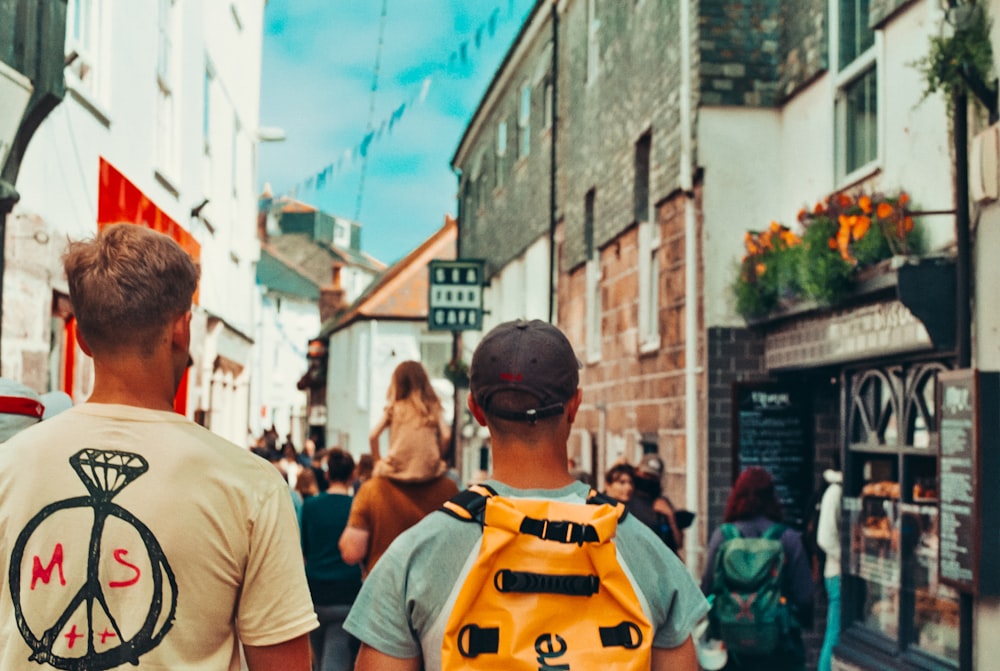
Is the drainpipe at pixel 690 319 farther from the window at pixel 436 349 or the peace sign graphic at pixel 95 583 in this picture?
the window at pixel 436 349

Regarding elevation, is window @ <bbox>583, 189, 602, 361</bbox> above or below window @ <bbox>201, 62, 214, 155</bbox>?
below

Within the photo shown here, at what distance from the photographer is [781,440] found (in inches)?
448

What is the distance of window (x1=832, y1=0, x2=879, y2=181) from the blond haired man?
814cm

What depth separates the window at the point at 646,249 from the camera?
46.6ft

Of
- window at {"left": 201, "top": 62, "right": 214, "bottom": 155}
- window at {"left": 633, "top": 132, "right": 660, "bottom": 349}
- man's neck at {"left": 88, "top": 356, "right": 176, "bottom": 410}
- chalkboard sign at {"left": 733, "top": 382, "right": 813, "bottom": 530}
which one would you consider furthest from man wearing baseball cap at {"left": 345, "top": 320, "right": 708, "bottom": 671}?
window at {"left": 201, "top": 62, "right": 214, "bottom": 155}

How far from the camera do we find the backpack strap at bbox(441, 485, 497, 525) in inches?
97.4

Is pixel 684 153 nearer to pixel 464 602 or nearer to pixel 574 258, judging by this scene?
pixel 574 258

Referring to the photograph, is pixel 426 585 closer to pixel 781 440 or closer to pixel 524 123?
pixel 781 440

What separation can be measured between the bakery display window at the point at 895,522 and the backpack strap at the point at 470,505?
5847mm

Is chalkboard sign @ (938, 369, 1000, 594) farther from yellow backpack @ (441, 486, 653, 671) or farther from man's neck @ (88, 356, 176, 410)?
man's neck @ (88, 356, 176, 410)

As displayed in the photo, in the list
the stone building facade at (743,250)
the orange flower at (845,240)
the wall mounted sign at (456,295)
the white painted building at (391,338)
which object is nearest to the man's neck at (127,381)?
the stone building facade at (743,250)

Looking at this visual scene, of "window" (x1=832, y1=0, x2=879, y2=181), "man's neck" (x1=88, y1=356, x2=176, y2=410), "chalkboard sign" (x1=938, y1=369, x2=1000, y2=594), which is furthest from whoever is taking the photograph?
"window" (x1=832, y1=0, x2=879, y2=181)

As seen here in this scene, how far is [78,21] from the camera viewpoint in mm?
8188

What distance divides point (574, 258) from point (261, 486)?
1660 centimetres
